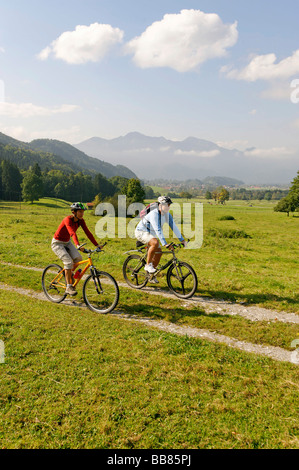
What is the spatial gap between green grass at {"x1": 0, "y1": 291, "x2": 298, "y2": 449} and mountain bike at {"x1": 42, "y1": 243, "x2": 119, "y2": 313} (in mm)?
1861

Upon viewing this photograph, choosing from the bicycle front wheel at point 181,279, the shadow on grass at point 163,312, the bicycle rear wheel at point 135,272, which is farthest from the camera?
the bicycle rear wheel at point 135,272

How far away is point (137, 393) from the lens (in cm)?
487

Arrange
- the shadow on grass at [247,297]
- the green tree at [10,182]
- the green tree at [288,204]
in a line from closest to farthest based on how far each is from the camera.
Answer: the shadow on grass at [247,297] < the green tree at [288,204] < the green tree at [10,182]

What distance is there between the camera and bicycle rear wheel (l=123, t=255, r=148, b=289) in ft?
37.3

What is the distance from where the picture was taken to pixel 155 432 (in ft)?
13.3

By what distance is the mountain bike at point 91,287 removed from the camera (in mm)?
8807

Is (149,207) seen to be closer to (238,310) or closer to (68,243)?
(68,243)

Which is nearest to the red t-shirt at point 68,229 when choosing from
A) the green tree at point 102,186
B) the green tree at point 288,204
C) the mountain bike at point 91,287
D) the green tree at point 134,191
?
the mountain bike at point 91,287

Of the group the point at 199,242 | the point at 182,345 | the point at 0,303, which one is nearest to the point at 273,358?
the point at 182,345

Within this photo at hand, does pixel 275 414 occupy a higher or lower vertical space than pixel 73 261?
lower

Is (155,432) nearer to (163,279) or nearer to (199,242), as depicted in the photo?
(163,279)

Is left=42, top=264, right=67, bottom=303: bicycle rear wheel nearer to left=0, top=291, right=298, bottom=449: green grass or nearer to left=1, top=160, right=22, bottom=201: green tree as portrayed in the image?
left=0, top=291, right=298, bottom=449: green grass

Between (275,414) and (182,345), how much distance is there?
2.46m

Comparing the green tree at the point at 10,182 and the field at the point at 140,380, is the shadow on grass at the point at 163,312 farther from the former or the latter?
the green tree at the point at 10,182
